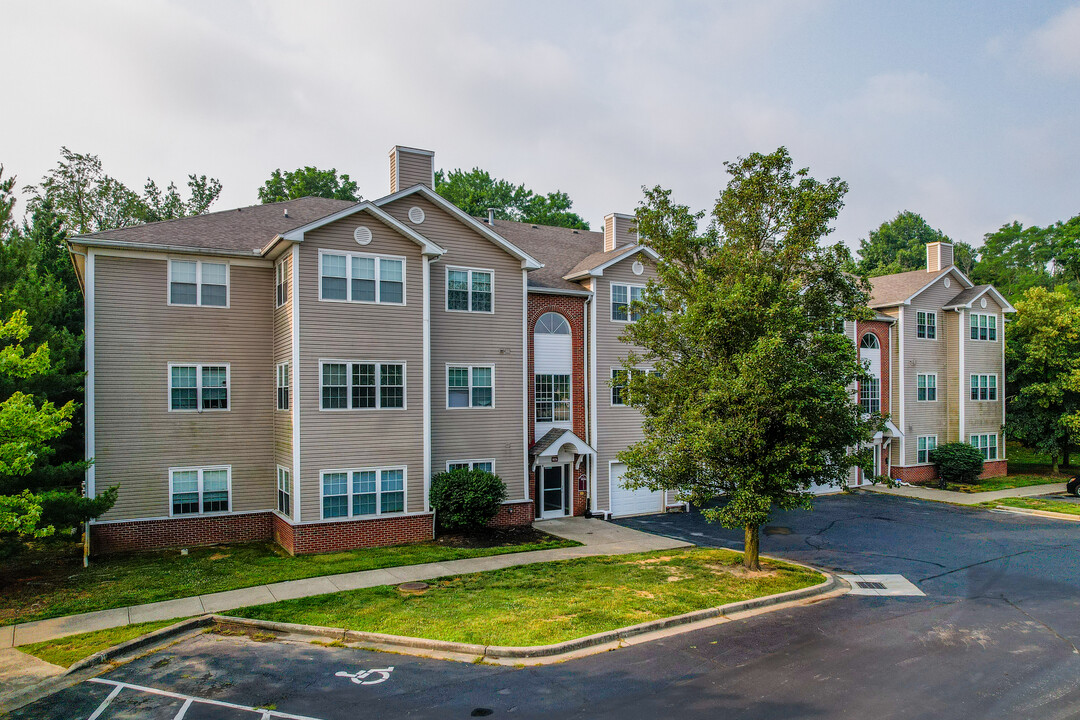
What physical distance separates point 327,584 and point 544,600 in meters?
4.91

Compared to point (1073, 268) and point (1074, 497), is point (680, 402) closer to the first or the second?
point (1074, 497)

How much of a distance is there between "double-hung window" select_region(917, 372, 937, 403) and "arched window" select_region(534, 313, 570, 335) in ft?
64.2

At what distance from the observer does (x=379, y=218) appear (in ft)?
59.7

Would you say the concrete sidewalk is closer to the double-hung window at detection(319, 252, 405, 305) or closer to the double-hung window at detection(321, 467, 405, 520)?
the double-hung window at detection(321, 467, 405, 520)

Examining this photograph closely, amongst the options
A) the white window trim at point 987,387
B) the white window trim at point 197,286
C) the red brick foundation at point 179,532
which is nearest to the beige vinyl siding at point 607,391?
the red brick foundation at point 179,532

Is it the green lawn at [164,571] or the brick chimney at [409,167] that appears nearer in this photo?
the green lawn at [164,571]

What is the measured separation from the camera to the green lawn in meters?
13.2

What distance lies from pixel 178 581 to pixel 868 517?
21.5 m

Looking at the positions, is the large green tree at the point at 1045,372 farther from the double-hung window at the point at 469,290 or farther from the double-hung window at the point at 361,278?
the double-hung window at the point at 361,278

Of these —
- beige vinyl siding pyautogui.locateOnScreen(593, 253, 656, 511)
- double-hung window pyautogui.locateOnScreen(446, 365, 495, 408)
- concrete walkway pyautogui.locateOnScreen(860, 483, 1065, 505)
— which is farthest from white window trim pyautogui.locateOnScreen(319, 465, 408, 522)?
concrete walkway pyautogui.locateOnScreen(860, 483, 1065, 505)

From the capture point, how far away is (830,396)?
1387 centimetres

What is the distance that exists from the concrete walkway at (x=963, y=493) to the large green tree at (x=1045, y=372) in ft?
10.2

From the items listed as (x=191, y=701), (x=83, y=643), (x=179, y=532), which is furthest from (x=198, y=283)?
(x=191, y=701)

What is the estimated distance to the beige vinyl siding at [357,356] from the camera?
56.7ft
